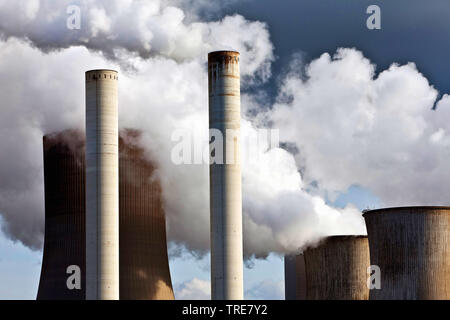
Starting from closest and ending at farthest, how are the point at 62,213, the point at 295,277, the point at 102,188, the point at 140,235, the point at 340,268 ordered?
1. the point at 102,188
2. the point at 140,235
3. the point at 62,213
4. the point at 340,268
5. the point at 295,277

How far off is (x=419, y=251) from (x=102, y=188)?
15.6 meters

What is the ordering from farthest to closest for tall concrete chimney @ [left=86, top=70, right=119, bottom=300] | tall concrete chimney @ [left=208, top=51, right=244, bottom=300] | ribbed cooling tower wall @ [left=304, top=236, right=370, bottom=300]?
1. ribbed cooling tower wall @ [left=304, top=236, right=370, bottom=300]
2. tall concrete chimney @ [left=86, top=70, right=119, bottom=300]
3. tall concrete chimney @ [left=208, top=51, right=244, bottom=300]

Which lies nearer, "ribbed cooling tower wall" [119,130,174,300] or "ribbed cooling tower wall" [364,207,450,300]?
"ribbed cooling tower wall" [364,207,450,300]

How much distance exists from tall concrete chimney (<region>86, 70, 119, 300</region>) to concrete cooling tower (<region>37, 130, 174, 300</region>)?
410 cm

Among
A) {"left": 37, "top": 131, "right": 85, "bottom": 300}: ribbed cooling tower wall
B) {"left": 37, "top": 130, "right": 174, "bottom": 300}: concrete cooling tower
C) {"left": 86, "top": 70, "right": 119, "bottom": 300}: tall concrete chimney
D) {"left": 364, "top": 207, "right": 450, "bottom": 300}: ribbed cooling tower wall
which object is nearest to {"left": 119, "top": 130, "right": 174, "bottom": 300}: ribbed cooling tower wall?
{"left": 37, "top": 130, "right": 174, "bottom": 300}: concrete cooling tower

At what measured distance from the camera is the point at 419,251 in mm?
54844

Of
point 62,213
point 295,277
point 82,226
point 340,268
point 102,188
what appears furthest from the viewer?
point 295,277

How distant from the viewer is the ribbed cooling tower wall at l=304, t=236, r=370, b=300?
64.2 metres

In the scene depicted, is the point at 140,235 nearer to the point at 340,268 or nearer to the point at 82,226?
the point at 82,226

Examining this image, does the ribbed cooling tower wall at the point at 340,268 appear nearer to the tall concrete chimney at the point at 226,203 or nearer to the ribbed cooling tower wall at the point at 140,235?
the ribbed cooling tower wall at the point at 140,235

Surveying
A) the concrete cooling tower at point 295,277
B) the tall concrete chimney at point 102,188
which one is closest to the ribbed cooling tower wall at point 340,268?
the concrete cooling tower at point 295,277

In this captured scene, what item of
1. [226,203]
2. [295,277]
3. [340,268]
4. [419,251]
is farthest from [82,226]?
[295,277]

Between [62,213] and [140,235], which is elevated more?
[62,213]

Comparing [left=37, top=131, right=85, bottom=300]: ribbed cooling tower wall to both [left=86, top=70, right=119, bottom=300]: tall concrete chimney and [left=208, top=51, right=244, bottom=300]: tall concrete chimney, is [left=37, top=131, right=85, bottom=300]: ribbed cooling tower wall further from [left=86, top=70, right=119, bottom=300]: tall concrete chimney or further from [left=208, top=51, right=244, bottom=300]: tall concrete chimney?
[left=208, top=51, right=244, bottom=300]: tall concrete chimney
